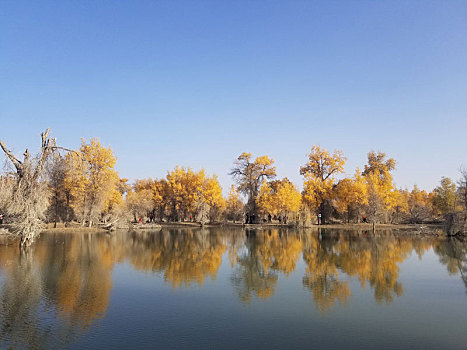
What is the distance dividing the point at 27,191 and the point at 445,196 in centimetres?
6562

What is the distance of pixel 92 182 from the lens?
152ft

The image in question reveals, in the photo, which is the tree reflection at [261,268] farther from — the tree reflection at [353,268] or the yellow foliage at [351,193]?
the yellow foliage at [351,193]

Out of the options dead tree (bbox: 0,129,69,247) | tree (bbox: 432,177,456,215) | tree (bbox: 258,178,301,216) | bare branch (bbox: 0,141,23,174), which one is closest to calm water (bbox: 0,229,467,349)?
dead tree (bbox: 0,129,69,247)

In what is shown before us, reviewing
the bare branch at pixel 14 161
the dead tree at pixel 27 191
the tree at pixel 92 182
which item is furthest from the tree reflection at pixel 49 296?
the tree at pixel 92 182

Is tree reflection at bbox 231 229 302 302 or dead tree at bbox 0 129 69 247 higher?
dead tree at bbox 0 129 69 247

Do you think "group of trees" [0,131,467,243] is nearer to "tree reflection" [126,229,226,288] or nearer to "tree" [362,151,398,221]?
"tree" [362,151,398,221]

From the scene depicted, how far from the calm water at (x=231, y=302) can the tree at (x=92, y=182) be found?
78.2ft

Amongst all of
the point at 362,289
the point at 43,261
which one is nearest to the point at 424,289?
the point at 362,289

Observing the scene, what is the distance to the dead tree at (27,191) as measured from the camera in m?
22.1

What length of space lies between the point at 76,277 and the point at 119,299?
4594 mm

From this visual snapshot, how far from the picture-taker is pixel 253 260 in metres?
22.7

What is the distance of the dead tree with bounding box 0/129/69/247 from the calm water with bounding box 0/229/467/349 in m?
2.17

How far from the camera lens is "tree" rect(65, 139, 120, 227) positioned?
45.7 m

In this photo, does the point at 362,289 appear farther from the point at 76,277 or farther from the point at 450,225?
the point at 450,225
